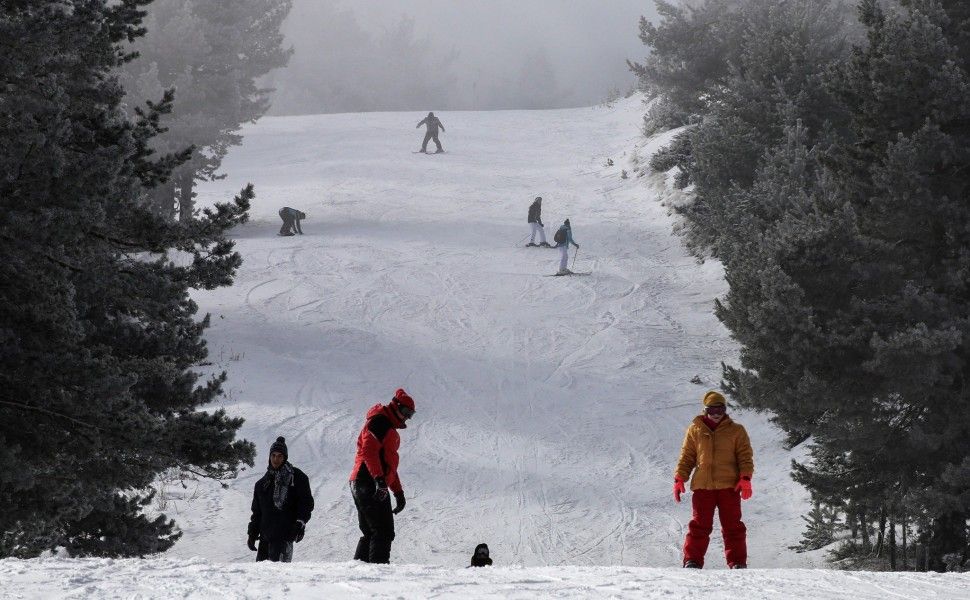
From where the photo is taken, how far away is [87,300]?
31.0 feet

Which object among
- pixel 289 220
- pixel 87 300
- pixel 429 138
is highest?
pixel 429 138

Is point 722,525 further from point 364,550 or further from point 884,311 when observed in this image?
point 884,311

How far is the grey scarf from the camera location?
8531 mm

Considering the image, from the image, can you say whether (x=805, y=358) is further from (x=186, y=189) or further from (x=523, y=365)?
(x=186, y=189)

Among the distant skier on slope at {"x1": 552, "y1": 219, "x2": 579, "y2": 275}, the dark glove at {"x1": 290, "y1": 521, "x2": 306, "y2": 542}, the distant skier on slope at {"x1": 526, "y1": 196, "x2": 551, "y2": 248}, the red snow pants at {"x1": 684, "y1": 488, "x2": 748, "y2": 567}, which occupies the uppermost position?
the distant skier on slope at {"x1": 526, "y1": 196, "x2": 551, "y2": 248}

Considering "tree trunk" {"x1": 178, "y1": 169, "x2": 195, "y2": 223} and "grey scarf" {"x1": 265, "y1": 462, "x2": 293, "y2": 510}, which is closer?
"grey scarf" {"x1": 265, "y1": 462, "x2": 293, "y2": 510}

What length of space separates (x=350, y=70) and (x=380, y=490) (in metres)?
81.9

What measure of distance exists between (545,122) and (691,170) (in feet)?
89.5

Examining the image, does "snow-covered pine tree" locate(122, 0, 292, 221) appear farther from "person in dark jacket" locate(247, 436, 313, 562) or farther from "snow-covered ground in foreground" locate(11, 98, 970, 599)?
"person in dark jacket" locate(247, 436, 313, 562)

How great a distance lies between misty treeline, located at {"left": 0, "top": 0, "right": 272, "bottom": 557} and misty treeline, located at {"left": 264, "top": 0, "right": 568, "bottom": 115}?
74.2m

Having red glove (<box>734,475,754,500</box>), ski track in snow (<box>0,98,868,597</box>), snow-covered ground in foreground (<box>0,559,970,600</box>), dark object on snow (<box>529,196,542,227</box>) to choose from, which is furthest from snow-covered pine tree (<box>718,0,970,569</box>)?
dark object on snow (<box>529,196,542,227</box>)

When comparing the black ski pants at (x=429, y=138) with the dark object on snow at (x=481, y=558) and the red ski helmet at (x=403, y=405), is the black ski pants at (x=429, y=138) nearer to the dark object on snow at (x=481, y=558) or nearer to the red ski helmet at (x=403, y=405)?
the dark object on snow at (x=481, y=558)

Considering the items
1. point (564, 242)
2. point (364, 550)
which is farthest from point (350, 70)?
point (364, 550)

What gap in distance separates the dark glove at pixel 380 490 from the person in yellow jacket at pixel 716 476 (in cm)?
236
